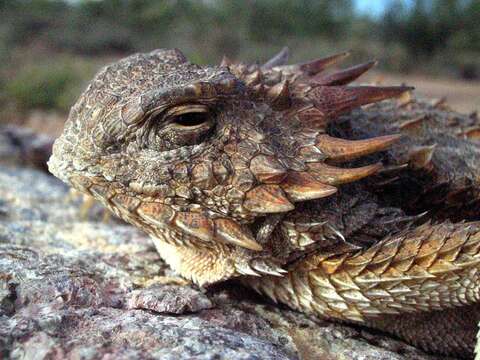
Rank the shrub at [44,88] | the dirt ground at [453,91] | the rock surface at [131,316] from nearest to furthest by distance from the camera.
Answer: the rock surface at [131,316], the shrub at [44,88], the dirt ground at [453,91]

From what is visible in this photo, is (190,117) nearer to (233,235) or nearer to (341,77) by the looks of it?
(233,235)

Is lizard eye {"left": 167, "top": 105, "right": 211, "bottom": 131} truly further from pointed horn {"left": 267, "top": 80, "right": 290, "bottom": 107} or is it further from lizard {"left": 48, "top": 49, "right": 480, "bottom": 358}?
pointed horn {"left": 267, "top": 80, "right": 290, "bottom": 107}

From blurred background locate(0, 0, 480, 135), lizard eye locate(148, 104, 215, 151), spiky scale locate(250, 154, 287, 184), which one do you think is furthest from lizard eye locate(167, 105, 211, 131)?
blurred background locate(0, 0, 480, 135)

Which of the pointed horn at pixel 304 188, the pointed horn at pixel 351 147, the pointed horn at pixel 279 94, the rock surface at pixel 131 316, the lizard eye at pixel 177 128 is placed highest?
the pointed horn at pixel 279 94

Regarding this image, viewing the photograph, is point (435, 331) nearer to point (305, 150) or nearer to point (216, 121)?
point (305, 150)

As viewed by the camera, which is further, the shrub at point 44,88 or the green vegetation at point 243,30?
the green vegetation at point 243,30

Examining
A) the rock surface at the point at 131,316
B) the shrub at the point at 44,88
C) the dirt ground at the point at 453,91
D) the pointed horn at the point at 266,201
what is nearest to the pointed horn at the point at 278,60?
the pointed horn at the point at 266,201

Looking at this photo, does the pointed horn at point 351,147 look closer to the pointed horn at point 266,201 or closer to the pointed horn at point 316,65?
the pointed horn at point 266,201
